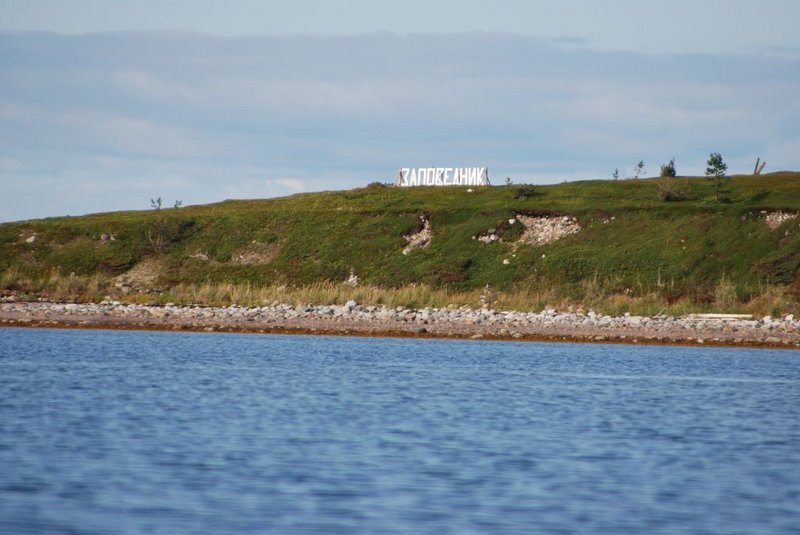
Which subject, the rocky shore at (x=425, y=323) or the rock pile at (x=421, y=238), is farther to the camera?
the rock pile at (x=421, y=238)

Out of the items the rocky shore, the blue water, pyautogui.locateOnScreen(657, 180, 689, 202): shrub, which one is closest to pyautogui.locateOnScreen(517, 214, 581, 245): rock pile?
pyautogui.locateOnScreen(657, 180, 689, 202): shrub

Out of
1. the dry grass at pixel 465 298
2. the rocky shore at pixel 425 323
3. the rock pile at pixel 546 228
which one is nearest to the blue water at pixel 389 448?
the rocky shore at pixel 425 323

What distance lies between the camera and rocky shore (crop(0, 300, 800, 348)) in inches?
1633

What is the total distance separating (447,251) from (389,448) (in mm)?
54199

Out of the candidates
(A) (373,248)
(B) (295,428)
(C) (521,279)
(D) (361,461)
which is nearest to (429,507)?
(D) (361,461)

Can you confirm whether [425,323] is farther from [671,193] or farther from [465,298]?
[671,193]

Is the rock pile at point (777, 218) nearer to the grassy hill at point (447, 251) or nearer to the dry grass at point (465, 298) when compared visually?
the grassy hill at point (447, 251)

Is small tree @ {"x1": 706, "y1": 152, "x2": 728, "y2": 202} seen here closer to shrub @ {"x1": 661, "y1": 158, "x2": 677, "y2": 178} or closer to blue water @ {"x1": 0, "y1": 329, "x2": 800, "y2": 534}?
shrub @ {"x1": 661, "y1": 158, "x2": 677, "y2": 178}

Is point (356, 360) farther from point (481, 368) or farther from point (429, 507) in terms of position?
point (429, 507)

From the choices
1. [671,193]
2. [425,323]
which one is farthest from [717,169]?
[425,323]

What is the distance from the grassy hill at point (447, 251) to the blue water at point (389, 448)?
2547 centimetres

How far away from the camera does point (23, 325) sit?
43.3 m

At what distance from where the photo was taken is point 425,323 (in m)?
45.3

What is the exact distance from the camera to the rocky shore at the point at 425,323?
41.5 metres
